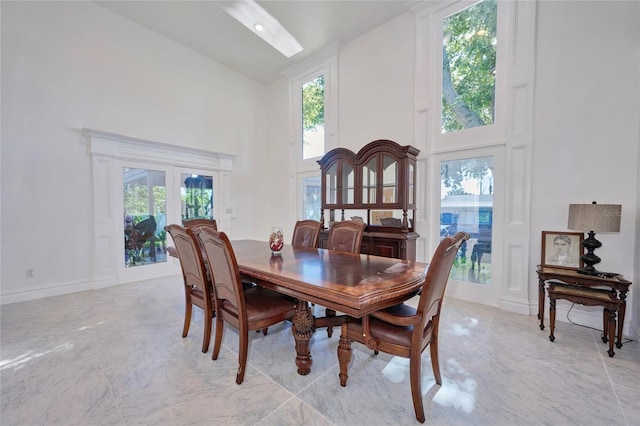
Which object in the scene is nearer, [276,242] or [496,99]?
[276,242]

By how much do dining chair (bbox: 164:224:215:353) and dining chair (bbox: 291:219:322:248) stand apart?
1.17 meters

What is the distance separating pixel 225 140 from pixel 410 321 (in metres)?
5.13

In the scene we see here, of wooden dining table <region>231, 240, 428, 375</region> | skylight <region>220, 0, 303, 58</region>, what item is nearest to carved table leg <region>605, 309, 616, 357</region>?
wooden dining table <region>231, 240, 428, 375</region>

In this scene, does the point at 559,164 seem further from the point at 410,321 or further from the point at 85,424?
the point at 85,424

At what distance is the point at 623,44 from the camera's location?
A: 8.19ft

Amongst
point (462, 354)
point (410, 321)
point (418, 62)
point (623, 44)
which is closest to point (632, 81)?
point (623, 44)

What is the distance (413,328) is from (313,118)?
452 centimetres

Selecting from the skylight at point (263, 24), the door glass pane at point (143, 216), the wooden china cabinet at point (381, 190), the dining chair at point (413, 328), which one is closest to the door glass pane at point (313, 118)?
the skylight at point (263, 24)

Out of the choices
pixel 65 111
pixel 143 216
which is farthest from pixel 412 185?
pixel 65 111

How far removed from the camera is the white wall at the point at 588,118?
248cm

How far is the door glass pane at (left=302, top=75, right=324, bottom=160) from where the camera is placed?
5.06 m

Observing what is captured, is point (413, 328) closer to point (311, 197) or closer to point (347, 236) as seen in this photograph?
point (347, 236)

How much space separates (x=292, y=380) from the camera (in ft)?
6.06

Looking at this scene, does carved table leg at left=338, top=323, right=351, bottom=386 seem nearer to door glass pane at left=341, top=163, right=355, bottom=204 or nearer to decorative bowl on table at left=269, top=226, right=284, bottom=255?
decorative bowl on table at left=269, top=226, right=284, bottom=255
